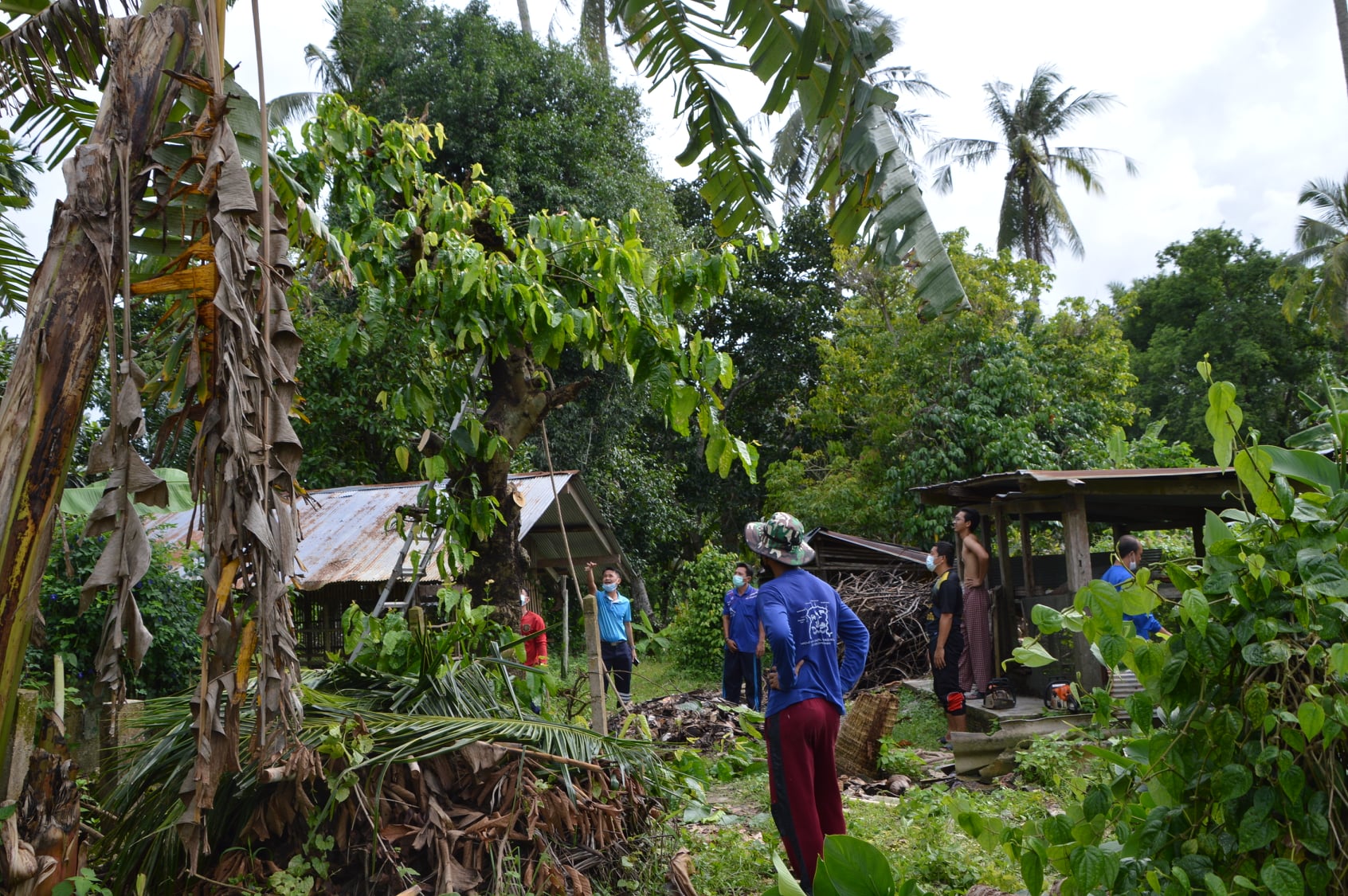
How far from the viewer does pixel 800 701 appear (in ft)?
13.8

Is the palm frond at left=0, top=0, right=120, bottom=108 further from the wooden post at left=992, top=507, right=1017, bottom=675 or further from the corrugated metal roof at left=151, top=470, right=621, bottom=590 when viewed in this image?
the wooden post at left=992, top=507, right=1017, bottom=675

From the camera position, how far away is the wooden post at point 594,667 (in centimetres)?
499

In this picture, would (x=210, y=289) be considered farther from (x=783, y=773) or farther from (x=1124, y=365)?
(x=1124, y=365)

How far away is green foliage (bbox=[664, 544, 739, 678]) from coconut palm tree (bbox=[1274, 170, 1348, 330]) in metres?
16.3

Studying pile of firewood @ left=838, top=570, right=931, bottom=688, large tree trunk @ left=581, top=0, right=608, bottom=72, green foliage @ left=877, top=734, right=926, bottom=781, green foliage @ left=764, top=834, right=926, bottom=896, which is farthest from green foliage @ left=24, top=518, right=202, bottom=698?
large tree trunk @ left=581, top=0, right=608, bottom=72

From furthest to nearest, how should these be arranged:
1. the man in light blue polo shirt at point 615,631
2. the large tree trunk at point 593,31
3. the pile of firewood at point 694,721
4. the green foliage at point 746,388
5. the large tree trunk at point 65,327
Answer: the green foliage at point 746,388 < the large tree trunk at point 593,31 < the man in light blue polo shirt at point 615,631 < the pile of firewood at point 694,721 < the large tree trunk at point 65,327

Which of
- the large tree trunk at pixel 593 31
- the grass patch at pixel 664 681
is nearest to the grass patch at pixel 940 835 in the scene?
the grass patch at pixel 664 681

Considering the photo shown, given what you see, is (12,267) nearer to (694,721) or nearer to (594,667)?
(594,667)

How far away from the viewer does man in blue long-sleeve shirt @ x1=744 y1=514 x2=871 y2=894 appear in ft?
13.6

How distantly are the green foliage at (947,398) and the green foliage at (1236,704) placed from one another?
1345 centimetres

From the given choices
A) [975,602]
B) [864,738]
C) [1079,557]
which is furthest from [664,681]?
[1079,557]

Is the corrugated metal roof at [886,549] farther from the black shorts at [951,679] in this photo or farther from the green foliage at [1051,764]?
the green foliage at [1051,764]

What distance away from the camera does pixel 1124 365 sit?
1892cm

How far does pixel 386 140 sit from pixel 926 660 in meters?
10.2
